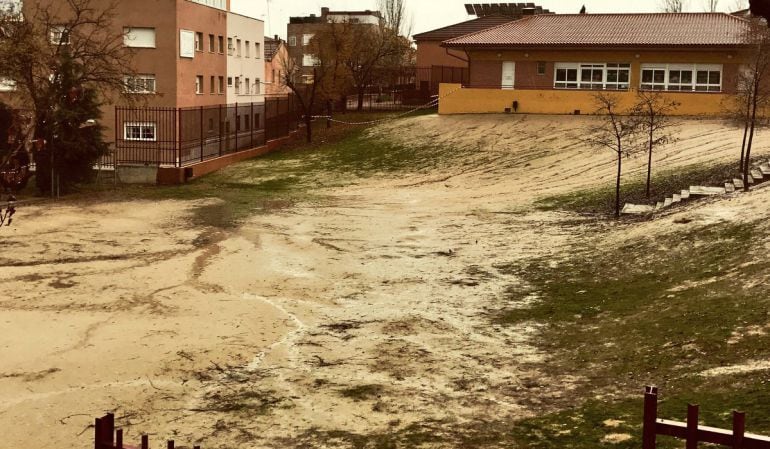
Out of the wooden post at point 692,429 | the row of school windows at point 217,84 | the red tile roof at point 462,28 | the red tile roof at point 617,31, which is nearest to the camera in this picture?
the wooden post at point 692,429

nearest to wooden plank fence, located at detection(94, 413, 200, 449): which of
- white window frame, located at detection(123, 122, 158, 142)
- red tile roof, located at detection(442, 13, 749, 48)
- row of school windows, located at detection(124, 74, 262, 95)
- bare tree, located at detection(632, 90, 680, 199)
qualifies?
bare tree, located at detection(632, 90, 680, 199)

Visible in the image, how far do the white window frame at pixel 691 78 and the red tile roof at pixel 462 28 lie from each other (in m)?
20.6

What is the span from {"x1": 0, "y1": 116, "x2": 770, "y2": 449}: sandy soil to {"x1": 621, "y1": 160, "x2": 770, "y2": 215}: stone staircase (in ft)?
4.92

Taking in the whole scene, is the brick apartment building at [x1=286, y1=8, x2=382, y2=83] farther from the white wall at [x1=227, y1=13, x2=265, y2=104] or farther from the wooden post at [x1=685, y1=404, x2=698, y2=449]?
the wooden post at [x1=685, y1=404, x2=698, y2=449]

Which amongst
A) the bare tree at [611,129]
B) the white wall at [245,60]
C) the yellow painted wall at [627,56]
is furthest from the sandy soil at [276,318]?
the white wall at [245,60]

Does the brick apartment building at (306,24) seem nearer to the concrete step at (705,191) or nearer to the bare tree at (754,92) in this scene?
the bare tree at (754,92)

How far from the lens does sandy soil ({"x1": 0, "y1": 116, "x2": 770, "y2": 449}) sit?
32.8 feet

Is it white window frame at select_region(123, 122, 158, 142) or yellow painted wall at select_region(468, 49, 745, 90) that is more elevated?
yellow painted wall at select_region(468, 49, 745, 90)

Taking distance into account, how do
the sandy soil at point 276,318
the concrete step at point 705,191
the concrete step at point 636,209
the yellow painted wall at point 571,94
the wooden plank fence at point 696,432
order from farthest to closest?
the yellow painted wall at point 571,94, the concrete step at point 636,209, the concrete step at point 705,191, the sandy soil at point 276,318, the wooden plank fence at point 696,432

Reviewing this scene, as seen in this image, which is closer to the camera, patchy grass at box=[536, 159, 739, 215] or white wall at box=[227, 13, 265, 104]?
patchy grass at box=[536, 159, 739, 215]

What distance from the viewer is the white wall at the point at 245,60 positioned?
55156mm

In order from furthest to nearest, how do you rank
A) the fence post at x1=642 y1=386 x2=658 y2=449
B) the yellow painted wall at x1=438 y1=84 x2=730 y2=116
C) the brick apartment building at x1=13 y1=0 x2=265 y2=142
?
the brick apartment building at x1=13 y1=0 x2=265 y2=142
the yellow painted wall at x1=438 y1=84 x2=730 y2=116
the fence post at x1=642 y1=386 x2=658 y2=449

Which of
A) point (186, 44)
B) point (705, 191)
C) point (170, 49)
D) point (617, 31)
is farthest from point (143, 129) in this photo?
point (705, 191)

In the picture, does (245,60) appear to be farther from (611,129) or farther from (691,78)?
(611,129)
